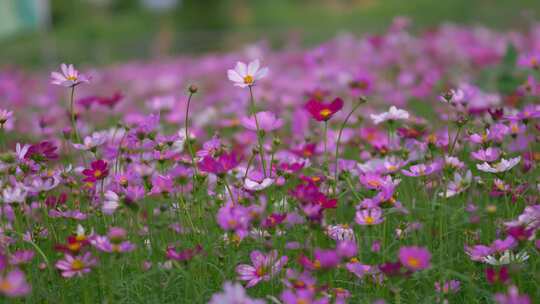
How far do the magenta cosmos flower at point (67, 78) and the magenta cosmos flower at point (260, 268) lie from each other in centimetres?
62

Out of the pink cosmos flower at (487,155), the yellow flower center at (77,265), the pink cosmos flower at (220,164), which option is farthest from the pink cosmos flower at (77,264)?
the pink cosmos flower at (487,155)

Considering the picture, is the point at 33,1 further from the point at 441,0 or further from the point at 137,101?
the point at 441,0

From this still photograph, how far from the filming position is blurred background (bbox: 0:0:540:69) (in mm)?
7793

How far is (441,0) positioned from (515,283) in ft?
40.4

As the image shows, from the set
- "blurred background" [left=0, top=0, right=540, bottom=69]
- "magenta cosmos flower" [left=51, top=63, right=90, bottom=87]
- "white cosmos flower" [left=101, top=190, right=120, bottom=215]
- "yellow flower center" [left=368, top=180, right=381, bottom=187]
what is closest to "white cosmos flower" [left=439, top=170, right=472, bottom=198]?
"yellow flower center" [left=368, top=180, right=381, bottom=187]

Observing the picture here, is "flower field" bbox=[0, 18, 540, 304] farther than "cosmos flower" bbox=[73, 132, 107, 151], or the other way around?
"cosmos flower" bbox=[73, 132, 107, 151]

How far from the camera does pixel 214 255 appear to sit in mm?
1563

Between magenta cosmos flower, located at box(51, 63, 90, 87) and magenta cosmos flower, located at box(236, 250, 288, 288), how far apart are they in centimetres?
62

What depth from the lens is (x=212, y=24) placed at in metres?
10.5

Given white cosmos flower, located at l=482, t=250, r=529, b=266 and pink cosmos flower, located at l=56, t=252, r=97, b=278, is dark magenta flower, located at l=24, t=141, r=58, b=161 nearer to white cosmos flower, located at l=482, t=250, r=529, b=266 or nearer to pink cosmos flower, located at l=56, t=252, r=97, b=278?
pink cosmos flower, located at l=56, t=252, r=97, b=278

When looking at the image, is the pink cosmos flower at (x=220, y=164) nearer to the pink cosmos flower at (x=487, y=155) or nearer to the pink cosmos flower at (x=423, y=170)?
the pink cosmos flower at (x=423, y=170)

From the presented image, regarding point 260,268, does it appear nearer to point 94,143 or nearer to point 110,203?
point 110,203

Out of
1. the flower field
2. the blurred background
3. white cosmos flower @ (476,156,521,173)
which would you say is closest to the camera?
the flower field

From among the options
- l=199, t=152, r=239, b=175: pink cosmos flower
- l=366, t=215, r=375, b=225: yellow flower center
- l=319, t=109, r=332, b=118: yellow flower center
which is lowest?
l=366, t=215, r=375, b=225: yellow flower center
